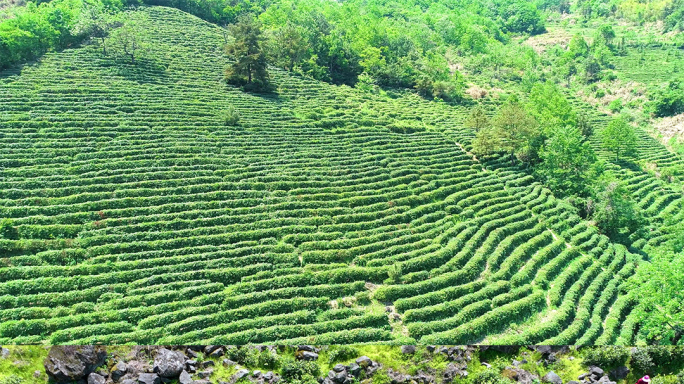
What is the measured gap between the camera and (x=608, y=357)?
956 centimetres

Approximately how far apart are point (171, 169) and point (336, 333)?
15178mm

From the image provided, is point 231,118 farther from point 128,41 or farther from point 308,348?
point 308,348

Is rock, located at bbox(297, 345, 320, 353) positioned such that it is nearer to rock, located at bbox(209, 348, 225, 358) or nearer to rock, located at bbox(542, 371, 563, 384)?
rock, located at bbox(209, 348, 225, 358)

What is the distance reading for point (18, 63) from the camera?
35656mm

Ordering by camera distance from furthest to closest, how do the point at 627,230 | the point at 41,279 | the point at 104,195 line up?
the point at 627,230
the point at 104,195
the point at 41,279

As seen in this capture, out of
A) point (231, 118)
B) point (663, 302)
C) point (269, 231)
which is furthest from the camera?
point (231, 118)

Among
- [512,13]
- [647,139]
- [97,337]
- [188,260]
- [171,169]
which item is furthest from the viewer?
[512,13]

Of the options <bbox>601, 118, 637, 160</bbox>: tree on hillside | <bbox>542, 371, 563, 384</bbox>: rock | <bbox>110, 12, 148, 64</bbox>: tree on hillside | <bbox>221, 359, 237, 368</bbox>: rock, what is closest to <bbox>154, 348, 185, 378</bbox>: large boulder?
<bbox>221, 359, 237, 368</bbox>: rock

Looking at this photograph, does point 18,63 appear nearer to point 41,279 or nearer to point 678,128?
point 41,279

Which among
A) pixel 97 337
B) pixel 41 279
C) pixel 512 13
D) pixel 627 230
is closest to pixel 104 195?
pixel 41 279

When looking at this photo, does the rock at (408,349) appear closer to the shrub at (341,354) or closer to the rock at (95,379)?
the shrub at (341,354)

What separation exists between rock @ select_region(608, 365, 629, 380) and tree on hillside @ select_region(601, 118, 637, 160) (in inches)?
1462

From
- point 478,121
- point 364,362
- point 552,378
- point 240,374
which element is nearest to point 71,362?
point 240,374

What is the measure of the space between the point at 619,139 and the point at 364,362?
41.2 m
